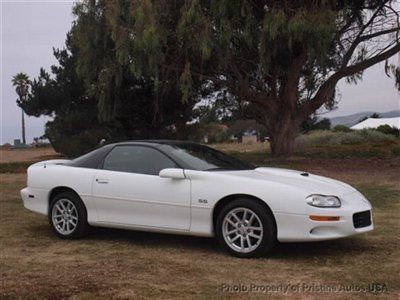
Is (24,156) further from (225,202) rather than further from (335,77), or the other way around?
(225,202)

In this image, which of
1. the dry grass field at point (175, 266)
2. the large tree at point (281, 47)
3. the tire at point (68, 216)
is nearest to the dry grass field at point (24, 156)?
the large tree at point (281, 47)

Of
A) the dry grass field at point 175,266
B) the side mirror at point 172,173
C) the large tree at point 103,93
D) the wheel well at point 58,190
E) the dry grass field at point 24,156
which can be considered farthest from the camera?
the dry grass field at point 24,156

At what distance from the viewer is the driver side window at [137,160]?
6.96m

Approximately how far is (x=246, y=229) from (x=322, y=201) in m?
0.85

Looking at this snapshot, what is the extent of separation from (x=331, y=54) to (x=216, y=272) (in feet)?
54.5

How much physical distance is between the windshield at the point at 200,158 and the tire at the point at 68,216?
1.30 m

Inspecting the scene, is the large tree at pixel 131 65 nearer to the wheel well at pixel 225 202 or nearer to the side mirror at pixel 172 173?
the side mirror at pixel 172 173

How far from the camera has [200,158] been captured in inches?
282

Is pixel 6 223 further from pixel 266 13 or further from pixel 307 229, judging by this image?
pixel 266 13

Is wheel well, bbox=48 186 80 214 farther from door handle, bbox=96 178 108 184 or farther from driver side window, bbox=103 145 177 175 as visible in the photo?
driver side window, bbox=103 145 177 175

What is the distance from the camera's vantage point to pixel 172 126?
26.7m

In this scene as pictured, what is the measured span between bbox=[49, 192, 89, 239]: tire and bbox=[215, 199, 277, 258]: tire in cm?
189

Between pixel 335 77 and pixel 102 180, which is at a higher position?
pixel 335 77

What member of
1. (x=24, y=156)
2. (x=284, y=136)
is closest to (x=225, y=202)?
(x=284, y=136)
